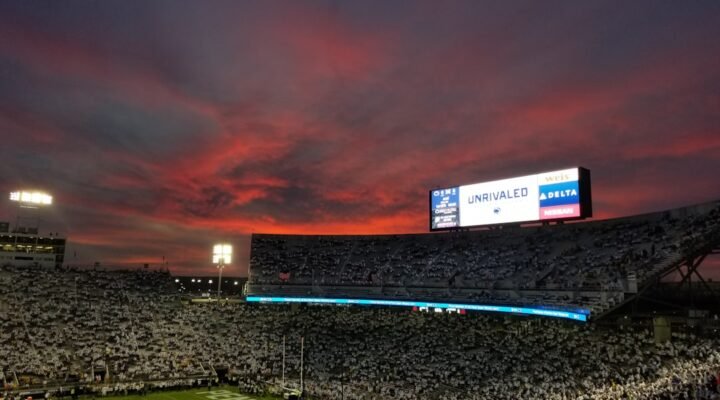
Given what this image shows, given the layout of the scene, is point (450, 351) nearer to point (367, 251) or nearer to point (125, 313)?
point (367, 251)

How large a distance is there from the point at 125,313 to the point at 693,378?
48396 mm

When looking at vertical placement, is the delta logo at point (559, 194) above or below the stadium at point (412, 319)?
above

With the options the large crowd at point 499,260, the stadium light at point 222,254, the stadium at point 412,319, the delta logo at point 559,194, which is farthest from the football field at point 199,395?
the delta logo at point 559,194

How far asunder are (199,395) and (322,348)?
13313 mm

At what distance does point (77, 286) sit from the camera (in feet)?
186

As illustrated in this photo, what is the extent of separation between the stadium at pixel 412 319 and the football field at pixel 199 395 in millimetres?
381

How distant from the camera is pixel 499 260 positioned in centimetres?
5141

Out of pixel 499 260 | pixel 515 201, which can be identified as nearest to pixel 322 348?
pixel 499 260

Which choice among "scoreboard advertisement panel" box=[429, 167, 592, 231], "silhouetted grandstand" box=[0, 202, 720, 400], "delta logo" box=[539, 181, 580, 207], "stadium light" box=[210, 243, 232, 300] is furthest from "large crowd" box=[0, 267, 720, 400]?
"delta logo" box=[539, 181, 580, 207]

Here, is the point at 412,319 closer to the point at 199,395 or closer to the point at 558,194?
the point at 558,194

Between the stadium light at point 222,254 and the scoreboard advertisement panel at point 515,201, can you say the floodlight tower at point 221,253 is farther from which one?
the scoreboard advertisement panel at point 515,201

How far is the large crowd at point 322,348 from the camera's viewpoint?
32.8 metres

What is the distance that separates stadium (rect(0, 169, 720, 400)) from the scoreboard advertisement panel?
249 millimetres

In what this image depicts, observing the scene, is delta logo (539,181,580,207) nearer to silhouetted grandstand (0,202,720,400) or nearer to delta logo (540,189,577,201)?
delta logo (540,189,577,201)
